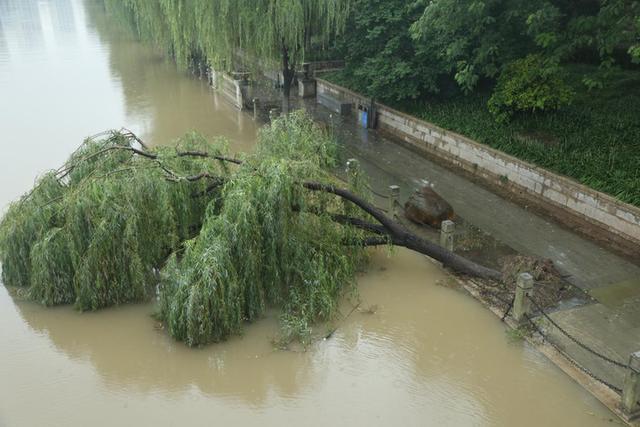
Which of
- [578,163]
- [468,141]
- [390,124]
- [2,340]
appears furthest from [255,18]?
[2,340]

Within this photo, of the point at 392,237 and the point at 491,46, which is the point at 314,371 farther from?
the point at 491,46

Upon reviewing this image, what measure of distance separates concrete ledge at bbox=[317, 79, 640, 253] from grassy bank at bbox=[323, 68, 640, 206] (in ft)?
0.80

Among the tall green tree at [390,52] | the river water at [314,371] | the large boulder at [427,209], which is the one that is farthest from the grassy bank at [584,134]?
the river water at [314,371]

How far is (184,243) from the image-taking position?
8.38 meters

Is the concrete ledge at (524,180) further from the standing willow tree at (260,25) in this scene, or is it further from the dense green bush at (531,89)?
the standing willow tree at (260,25)

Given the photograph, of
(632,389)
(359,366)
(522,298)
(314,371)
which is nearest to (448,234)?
(522,298)

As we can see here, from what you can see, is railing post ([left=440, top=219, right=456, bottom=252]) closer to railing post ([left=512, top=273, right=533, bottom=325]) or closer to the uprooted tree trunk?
the uprooted tree trunk

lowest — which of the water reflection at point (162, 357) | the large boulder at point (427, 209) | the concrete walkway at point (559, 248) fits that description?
the water reflection at point (162, 357)

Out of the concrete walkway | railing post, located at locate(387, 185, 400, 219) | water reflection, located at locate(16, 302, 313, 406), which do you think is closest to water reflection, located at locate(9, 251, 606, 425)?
water reflection, located at locate(16, 302, 313, 406)

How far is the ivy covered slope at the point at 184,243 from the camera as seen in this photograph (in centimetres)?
814

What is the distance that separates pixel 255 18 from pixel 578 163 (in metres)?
9.92

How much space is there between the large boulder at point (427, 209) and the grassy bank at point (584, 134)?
3005 millimetres

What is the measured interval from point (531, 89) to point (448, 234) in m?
5.66

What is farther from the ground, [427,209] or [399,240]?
[399,240]
